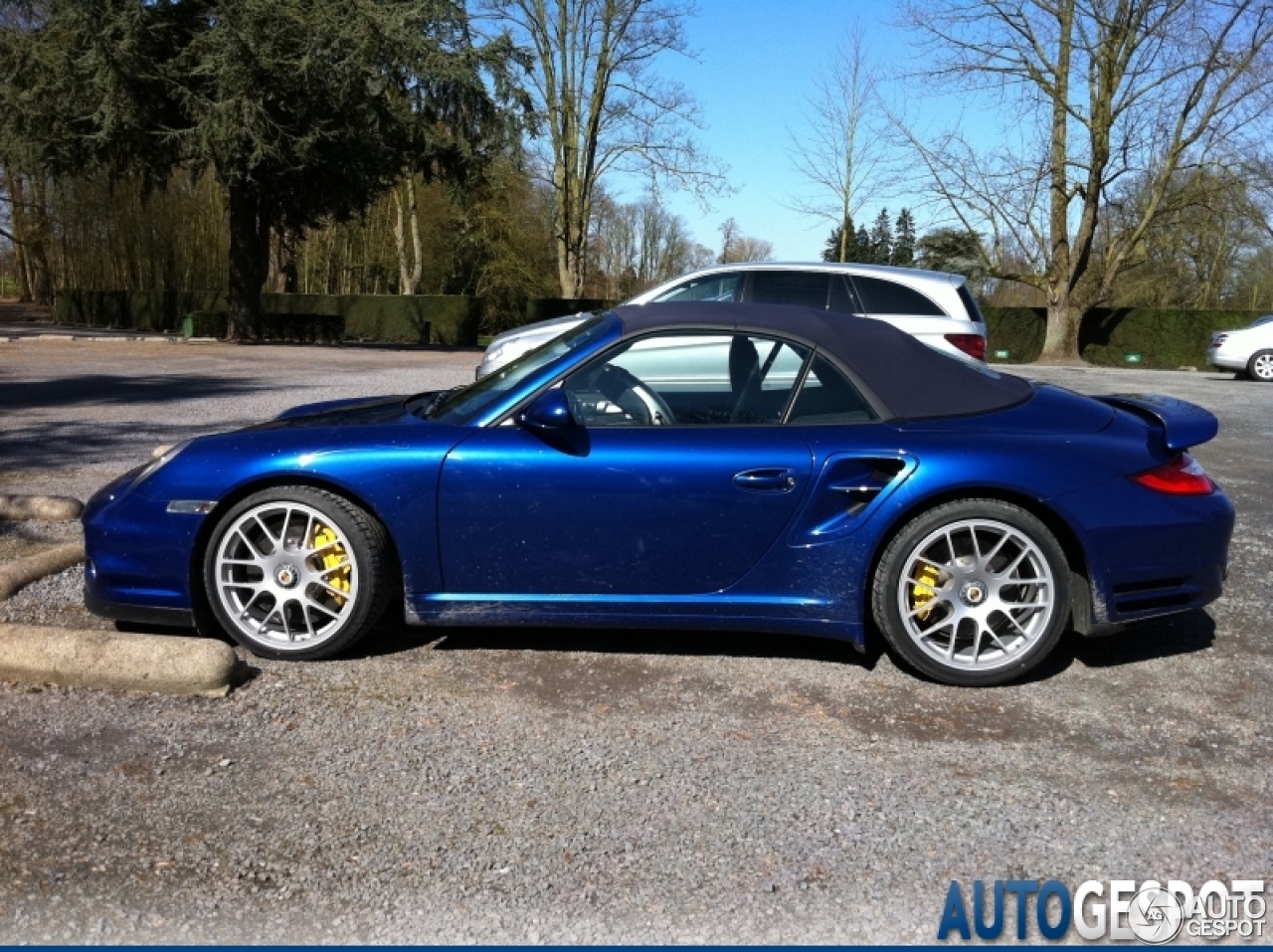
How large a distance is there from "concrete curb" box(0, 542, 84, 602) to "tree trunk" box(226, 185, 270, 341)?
1002 inches

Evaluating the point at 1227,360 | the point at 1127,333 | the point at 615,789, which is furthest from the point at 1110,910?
the point at 1127,333

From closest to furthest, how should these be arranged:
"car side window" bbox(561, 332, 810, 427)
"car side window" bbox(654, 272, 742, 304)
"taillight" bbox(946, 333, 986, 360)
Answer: "car side window" bbox(561, 332, 810, 427)
"taillight" bbox(946, 333, 986, 360)
"car side window" bbox(654, 272, 742, 304)

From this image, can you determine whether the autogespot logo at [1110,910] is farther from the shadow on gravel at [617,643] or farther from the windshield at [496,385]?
the windshield at [496,385]

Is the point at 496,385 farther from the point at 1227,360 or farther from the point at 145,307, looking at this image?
the point at 145,307

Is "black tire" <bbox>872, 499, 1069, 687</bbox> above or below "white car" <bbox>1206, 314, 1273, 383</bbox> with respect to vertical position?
below

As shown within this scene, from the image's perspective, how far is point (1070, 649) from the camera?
4.37m

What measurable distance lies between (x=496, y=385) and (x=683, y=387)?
74 cm

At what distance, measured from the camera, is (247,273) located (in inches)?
1154

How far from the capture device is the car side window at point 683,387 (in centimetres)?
411

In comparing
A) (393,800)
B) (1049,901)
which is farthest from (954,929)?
(393,800)

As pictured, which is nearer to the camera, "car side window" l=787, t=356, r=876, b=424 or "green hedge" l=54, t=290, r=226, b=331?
"car side window" l=787, t=356, r=876, b=424

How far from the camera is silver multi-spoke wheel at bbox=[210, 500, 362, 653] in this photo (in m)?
4.03

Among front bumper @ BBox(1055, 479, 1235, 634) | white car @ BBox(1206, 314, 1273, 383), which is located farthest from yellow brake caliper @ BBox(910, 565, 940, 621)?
white car @ BBox(1206, 314, 1273, 383)

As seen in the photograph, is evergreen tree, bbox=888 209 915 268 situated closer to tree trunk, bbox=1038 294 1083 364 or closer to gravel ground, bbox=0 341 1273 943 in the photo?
tree trunk, bbox=1038 294 1083 364
